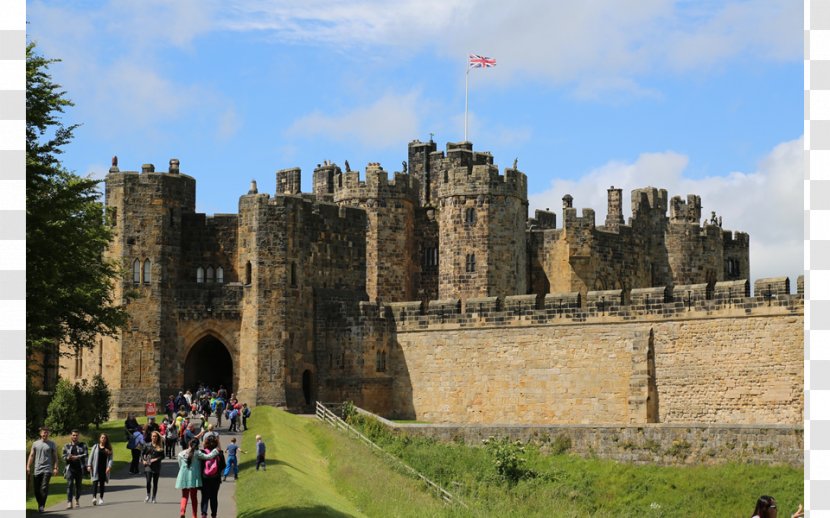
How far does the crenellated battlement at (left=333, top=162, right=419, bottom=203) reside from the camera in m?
57.3

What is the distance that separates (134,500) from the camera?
27266mm

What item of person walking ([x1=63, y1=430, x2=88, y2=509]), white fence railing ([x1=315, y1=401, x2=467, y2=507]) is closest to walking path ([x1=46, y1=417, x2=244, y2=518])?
person walking ([x1=63, y1=430, x2=88, y2=509])

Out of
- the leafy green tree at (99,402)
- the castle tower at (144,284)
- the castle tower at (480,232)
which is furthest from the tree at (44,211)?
the castle tower at (480,232)

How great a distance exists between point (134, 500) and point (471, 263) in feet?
94.4

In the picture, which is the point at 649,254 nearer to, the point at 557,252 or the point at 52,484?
the point at 557,252

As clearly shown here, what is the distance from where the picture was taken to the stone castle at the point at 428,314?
42.2 metres

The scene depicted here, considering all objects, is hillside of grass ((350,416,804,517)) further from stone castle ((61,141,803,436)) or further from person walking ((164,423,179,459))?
person walking ((164,423,179,459))

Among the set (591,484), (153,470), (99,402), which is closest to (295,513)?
(153,470)

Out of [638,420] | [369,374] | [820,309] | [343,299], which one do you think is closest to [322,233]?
[343,299]

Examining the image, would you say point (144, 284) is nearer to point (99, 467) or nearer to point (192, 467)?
point (99, 467)

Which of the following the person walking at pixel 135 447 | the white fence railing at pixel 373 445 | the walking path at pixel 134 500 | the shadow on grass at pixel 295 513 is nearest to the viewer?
the shadow on grass at pixel 295 513

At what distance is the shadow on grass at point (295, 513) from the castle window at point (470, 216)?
98.4ft

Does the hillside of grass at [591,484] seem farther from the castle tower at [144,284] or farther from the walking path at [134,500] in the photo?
the castle tower at [144,284]

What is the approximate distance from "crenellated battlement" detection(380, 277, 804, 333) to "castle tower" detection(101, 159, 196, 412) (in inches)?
334
